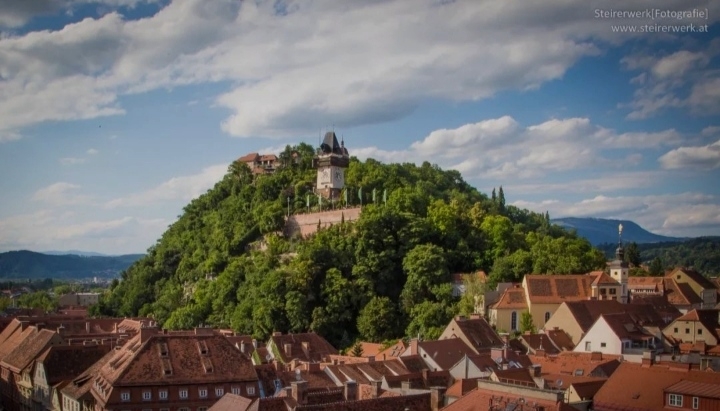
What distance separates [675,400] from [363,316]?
56.9 meters

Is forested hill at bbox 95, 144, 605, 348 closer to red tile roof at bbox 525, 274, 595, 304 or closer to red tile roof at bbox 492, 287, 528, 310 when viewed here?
red tile roof at bbox 492, 287, 528, 310

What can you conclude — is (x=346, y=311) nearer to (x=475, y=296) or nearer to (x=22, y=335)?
(x=475, y=296)

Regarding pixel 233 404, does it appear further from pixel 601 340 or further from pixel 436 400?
pixel 601 340

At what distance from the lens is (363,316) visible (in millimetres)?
94188

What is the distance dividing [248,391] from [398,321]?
1678 inches

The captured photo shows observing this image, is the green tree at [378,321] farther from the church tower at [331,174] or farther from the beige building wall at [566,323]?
the church tower at [331,174]

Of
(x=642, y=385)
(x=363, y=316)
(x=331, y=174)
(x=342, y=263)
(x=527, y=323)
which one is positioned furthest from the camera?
(x=331, y=174)

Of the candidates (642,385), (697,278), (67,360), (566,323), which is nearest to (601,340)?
(566,323)

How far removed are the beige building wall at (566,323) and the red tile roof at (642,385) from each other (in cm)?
2887

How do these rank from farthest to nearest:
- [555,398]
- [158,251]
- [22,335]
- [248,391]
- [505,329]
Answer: [158,251], [505,329], [22,335], [248,391], [555,398]

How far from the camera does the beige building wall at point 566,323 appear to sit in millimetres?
72938

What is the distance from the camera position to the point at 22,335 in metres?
76.9

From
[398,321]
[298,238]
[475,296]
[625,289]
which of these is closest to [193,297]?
[298,238]

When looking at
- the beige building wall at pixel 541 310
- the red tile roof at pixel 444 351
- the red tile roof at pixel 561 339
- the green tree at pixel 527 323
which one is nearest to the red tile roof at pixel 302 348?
the red tile roof at pixel 444 351
